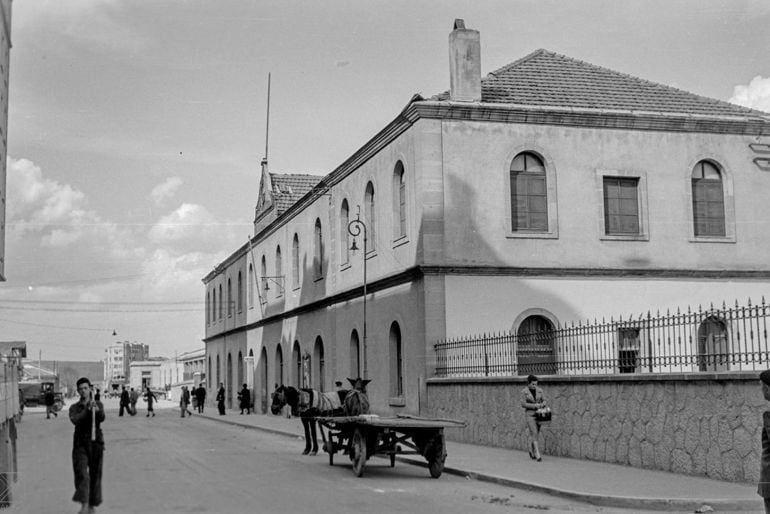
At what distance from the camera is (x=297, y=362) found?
41.4 m

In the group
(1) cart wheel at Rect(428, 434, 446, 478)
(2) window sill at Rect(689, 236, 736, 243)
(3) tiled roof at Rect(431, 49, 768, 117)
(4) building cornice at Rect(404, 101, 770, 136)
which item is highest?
(3) tiled roof at Rect(431, 49, 768, 117)

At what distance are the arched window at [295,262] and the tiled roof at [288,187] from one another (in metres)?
6.22

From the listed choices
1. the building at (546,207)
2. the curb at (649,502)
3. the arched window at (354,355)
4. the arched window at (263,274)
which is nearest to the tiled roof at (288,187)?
the arched window at (263,274)

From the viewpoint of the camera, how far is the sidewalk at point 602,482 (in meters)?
12.2

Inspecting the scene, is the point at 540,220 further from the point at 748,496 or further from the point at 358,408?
the point at 748,496

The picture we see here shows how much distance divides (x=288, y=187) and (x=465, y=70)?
2712cm

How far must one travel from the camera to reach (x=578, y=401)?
18.0 m

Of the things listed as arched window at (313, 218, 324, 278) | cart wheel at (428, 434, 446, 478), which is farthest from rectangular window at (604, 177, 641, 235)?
arched window at (313, 218, 324, 278)

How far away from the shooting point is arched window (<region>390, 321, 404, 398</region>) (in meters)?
28.2

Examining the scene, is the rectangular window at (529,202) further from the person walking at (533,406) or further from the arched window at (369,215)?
the person walking at (533,406)

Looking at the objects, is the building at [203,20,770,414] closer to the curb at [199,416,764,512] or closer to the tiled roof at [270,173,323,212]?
the curb at [199,416,764,512]

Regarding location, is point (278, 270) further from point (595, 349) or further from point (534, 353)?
point (595, 349)

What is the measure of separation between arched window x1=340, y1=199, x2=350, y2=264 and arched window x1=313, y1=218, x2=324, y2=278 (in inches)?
128

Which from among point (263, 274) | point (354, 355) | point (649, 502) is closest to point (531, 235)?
point (354, 355)
